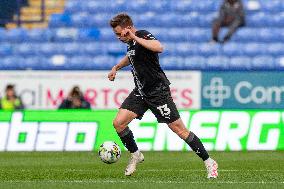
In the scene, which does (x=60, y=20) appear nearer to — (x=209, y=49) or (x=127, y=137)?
(x=209, y=49)

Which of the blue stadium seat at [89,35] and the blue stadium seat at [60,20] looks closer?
the blue stadium seat at [89,35]

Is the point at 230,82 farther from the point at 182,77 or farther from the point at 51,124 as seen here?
the point at 51,124

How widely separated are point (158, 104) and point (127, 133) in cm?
64

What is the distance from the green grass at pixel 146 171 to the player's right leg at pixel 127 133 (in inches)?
6.3

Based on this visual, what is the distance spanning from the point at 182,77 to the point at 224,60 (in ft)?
5.73

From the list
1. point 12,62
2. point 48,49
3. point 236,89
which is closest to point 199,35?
point 236,89

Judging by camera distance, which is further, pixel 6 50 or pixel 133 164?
pixel 6 50

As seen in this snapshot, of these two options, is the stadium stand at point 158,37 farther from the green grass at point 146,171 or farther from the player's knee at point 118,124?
the player's knee at point 118,124

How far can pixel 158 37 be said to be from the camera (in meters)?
25.0

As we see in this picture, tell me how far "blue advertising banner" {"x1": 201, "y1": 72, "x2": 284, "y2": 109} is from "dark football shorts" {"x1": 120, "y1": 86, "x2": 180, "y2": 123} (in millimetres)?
10741

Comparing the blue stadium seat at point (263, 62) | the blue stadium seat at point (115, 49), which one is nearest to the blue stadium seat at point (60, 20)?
the blue stadium seat at point (115, 49)

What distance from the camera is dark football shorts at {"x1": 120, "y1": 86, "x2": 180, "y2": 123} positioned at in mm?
11617

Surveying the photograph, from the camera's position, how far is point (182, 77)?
22531 millimetres

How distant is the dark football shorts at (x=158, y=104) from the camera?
1162 cm
